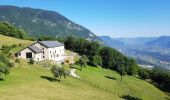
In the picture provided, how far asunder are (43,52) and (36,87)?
49.8 meters

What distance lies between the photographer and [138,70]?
190 m

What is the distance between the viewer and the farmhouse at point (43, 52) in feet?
396

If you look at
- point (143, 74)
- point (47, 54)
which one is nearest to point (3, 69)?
point (47, 54)

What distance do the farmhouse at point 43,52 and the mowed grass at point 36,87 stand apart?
14.5 metres

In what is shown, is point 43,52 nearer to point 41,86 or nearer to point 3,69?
point 3,69

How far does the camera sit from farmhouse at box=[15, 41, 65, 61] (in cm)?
12081

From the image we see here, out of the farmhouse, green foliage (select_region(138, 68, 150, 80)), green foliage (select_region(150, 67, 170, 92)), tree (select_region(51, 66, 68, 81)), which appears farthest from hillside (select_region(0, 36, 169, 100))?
green foliage (select_region(138, 68, 150, 80))

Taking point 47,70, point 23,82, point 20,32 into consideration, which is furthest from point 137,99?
point 20,32

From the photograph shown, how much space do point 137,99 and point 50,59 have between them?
134ft

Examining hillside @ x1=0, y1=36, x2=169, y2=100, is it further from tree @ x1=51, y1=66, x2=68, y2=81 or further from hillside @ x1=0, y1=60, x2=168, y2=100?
tree @ x1=51, y1=66, x2=68, y2=81

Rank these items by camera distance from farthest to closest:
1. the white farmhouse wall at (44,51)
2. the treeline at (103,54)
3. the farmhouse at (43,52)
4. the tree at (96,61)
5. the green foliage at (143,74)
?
the green foliage at (143,74) → the treeline at (103,54) → the tree at (96,61) → the white farmhouse wall at (44,51) → the farmhouse at (43,52)

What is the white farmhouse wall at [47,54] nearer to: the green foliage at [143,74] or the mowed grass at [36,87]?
the mowed grass at [36,87]

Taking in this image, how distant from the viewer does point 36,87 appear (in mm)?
80562

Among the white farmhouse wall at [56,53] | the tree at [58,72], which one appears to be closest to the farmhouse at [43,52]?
the white farmhouse wall at [56,53]
